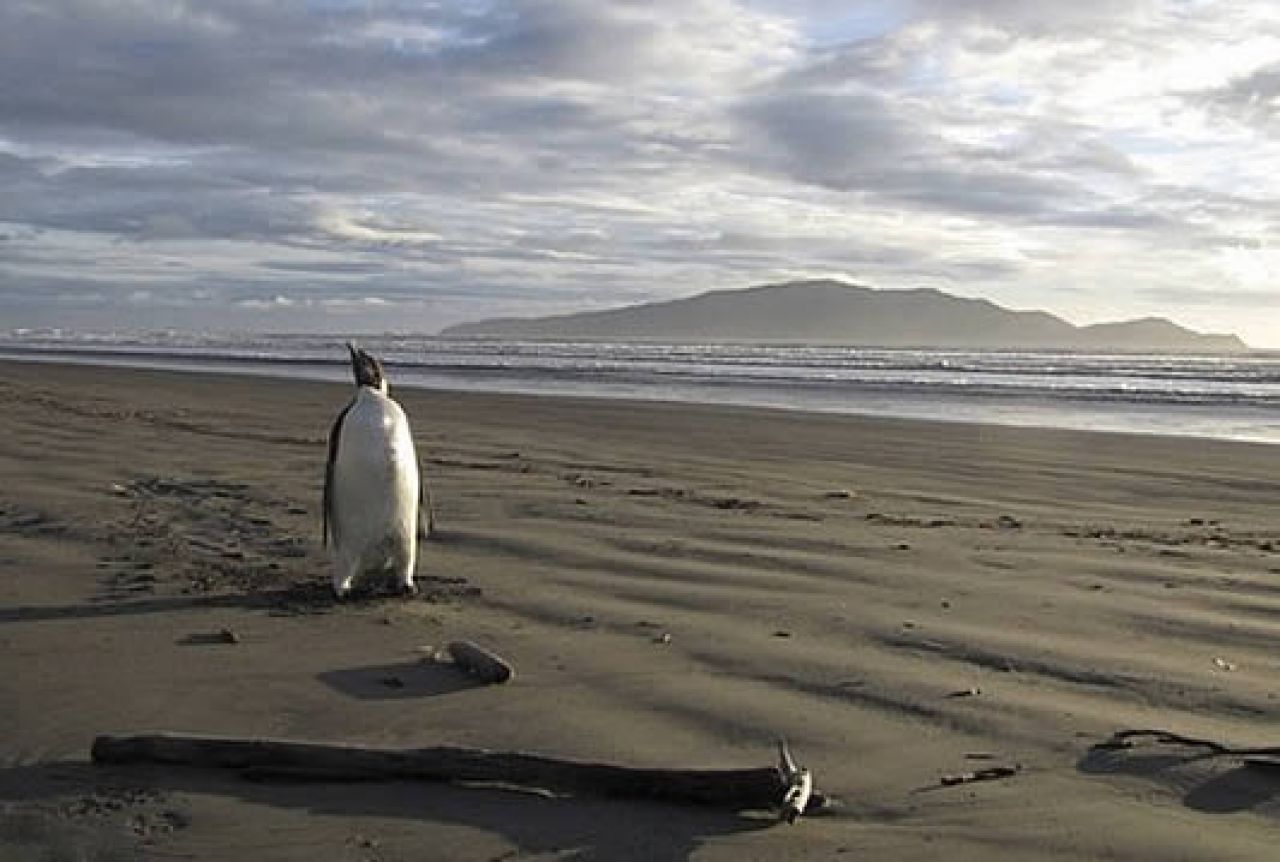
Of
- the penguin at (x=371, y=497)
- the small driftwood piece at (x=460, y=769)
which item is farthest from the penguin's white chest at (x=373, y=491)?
the small driftwood piece at (x=460, y=769)

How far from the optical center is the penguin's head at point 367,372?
692 centimetres

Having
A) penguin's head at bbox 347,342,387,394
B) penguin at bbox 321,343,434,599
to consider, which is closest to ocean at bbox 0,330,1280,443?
penguin's head at bbox 347,342,387,394

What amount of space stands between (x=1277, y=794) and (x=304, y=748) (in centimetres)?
270

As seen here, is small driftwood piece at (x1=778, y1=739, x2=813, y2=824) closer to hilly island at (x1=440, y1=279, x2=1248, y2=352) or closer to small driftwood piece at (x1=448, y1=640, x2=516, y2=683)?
small driftwood piece at (x1=448, y1=640, x2=516, y2=683)

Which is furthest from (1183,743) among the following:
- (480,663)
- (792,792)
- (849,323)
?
(849,323)

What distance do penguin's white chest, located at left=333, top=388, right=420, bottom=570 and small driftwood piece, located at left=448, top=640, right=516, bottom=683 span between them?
4.83ft

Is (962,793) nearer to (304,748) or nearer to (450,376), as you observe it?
(304,748)

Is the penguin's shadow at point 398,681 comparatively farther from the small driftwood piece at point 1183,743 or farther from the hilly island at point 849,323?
the hilly island at point 849,323

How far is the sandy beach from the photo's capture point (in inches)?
141

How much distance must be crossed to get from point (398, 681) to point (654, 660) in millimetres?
972

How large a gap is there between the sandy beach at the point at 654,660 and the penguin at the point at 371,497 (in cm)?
18

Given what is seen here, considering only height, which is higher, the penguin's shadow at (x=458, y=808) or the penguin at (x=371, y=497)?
the penguin at (x=371, y=497)

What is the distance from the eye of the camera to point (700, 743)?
4320 millimetres

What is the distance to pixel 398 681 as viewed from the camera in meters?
4.96
